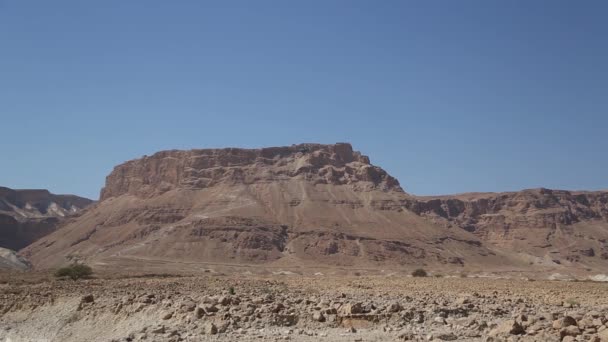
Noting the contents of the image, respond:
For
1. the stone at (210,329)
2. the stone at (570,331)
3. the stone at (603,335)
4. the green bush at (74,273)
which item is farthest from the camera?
the green bush at (74,273)

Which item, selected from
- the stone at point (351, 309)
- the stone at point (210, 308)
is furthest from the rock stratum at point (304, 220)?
the stone at point (351, 309)

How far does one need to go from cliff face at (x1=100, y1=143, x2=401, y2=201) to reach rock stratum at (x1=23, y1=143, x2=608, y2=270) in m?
0.38

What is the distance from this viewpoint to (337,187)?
158m

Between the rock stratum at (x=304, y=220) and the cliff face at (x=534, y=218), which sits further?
the cliff face at (x=534, y=218)

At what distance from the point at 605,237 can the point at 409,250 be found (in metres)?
70.0

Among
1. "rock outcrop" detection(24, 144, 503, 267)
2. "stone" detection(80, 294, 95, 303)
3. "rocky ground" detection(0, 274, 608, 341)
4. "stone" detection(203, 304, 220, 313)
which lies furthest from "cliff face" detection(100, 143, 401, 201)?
"stone" detection(203, 304, 220, 313)

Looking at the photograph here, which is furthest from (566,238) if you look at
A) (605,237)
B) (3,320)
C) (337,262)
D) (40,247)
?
(3,320)

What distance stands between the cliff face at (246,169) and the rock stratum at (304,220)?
1.24 ft

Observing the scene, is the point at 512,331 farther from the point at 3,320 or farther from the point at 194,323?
the point at 3,320

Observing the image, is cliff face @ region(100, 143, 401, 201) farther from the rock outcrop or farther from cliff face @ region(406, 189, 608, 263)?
cliff face @ region(406, 189, 608, 263)

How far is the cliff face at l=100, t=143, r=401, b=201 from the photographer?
160 metres

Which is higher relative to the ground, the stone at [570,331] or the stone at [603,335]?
the stone at [603,335]

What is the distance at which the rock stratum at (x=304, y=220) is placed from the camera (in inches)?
4705

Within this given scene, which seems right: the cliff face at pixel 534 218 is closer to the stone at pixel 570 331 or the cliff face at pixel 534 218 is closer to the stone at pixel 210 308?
the stone at pixel 210 308
